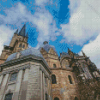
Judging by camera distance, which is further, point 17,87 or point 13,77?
point 13,77

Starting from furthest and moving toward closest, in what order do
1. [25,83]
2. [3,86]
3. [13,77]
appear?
[13,77], [3,86], [25,83]

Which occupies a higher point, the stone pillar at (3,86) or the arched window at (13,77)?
the arched window at (13,77)

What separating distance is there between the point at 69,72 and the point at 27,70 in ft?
34.9

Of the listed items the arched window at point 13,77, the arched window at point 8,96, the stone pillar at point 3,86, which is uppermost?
the arched window at point 13,77

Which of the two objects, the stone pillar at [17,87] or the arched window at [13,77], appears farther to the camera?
the arched window at [13,77]

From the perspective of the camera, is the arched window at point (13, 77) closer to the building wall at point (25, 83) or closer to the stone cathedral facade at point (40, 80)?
the stone cathedral facade at point (40, 80)

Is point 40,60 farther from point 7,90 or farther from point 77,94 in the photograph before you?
point 77,94

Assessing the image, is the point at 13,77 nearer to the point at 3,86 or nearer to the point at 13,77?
the point at 13,77

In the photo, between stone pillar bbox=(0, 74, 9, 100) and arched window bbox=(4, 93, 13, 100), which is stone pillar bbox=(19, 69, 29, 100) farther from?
stone pillar bbox=(0, 74, 9, 100)

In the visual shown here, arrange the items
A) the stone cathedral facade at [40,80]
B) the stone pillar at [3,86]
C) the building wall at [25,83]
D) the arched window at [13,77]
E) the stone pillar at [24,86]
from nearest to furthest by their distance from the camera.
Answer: the stone pillar at [24,86] < the building wall at [25,83] < the stone cathedral facade at [40,80] < the stone pillar at [3,86] < the arched window at [13,77]

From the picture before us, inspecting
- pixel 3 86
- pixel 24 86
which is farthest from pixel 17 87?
pixel 3 86

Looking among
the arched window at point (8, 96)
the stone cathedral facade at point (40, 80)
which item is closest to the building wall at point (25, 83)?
the stone cathedral facade at point (40, 80)

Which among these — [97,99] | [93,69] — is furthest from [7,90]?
[93,69]

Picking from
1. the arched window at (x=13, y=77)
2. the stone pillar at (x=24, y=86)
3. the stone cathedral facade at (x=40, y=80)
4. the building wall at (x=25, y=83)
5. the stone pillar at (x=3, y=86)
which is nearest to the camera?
the stone pillar at (x=24, y=86)
